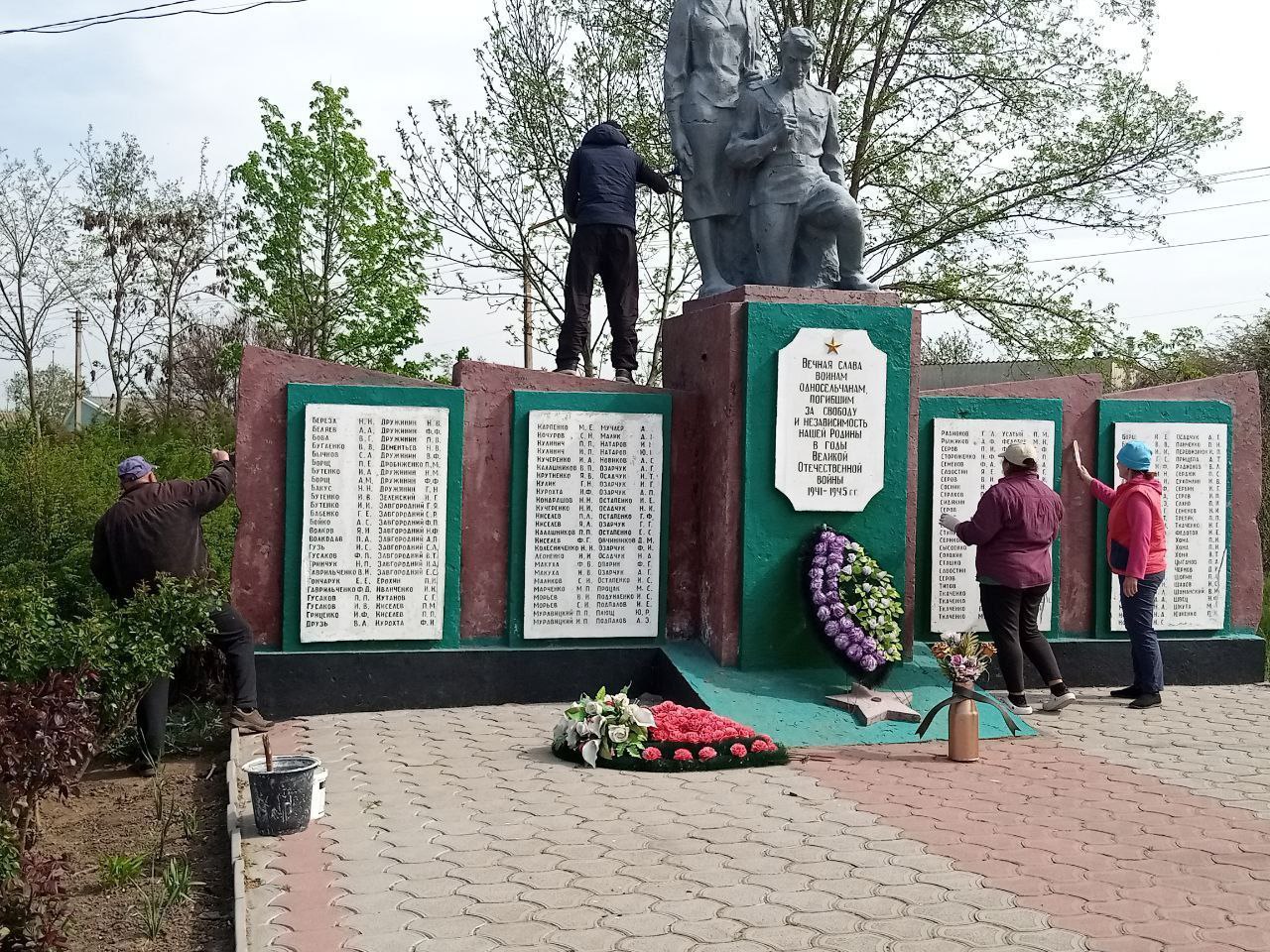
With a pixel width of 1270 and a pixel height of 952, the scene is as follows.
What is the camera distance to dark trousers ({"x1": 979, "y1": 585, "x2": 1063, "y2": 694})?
7.49 m

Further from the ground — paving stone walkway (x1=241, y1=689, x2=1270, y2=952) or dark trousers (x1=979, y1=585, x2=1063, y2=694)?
dark trousers (x1=979, y1=585, x2=1063, y2=694)

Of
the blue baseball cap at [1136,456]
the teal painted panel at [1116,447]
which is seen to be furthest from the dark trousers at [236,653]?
the teal painted panel at [1116,447]

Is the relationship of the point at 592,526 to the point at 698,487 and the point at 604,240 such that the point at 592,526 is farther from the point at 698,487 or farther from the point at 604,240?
the point at 604,240

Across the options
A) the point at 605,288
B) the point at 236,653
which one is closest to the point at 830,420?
the point at 605,288

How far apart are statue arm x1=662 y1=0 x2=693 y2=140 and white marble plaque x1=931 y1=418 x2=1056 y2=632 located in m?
2.78

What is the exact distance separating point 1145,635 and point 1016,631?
0.99m

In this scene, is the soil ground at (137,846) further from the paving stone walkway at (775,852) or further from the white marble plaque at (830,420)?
the white marble plaque at (830,420)

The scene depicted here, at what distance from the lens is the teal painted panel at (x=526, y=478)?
25.1 ft

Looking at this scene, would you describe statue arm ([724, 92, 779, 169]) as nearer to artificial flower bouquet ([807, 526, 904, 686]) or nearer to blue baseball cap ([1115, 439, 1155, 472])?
artificial flower bouquet ([807, 526, 904, 686])

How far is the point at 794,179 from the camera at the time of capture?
8.14 meters

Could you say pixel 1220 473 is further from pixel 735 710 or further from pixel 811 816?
pixel 811 816

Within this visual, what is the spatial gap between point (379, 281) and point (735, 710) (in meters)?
10.5

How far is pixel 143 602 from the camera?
5465mm

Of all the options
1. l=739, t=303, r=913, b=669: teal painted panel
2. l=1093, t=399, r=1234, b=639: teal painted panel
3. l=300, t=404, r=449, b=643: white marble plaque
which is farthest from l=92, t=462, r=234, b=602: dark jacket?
l=1093, t=399, r=1234, b=639: teal painted panel
